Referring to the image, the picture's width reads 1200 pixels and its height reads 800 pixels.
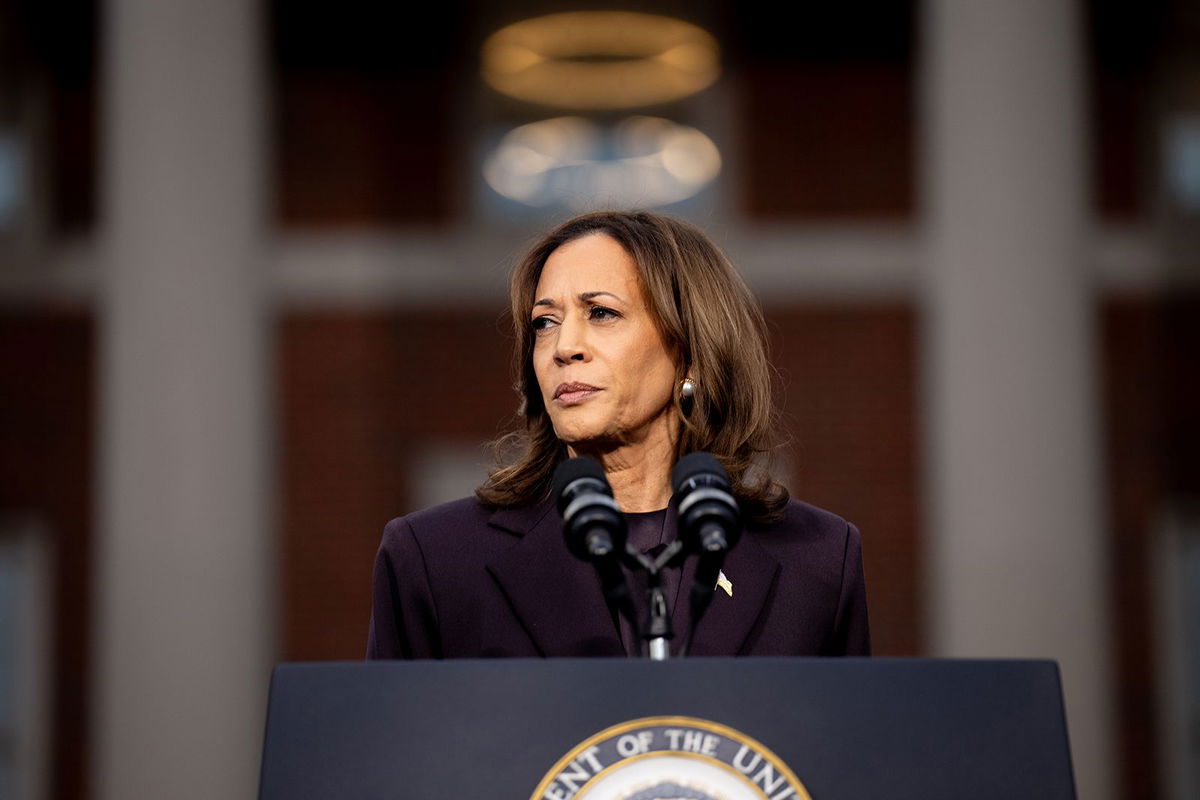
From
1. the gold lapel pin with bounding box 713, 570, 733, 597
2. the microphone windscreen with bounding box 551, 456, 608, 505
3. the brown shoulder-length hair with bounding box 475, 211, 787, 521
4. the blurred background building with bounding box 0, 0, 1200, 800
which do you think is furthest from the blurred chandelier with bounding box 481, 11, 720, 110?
the microphone windscreen with bounding box 551, 456, 608, 505

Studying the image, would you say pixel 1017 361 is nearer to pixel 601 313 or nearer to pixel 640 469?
pixel 640 469

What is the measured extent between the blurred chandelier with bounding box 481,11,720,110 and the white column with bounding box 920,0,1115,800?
7.99 feet

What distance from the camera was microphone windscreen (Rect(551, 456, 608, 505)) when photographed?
197cm

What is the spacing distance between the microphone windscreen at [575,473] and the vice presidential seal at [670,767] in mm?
396

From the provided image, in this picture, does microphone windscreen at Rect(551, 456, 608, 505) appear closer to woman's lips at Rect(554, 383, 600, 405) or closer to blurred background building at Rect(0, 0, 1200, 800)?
woman's lips at Rect(554, 383, 600, 405)

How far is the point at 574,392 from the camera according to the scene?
7.80ft

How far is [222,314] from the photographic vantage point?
6852 millimetres

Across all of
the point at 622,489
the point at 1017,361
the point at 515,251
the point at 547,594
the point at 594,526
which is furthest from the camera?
the point at 515,251

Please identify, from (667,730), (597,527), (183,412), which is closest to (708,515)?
(597,527)

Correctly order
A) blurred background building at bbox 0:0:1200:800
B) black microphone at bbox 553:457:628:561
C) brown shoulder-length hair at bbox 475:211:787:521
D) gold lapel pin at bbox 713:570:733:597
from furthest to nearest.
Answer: blurred background building at bbox 0:0:1200:800, brown shoulder-length hair at bbox 475:211:787:521, gold lapel pin at bbox 713:570:733:597, black microphone at bbox 553:457:628:561

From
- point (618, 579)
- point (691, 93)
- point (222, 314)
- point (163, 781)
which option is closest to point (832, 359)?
point (691, 93)

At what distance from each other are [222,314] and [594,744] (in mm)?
5530

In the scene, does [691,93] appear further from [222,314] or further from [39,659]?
[39,659]

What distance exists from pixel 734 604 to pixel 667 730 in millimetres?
725
